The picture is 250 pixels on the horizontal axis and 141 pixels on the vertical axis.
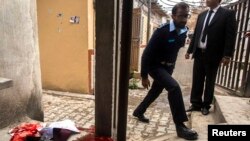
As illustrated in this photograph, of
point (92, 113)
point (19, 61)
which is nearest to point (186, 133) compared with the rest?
point (92, 113)

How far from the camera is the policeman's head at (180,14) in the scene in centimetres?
335

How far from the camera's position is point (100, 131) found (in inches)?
82.0

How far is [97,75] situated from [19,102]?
1.70 meters

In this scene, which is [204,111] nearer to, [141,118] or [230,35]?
[141,118]

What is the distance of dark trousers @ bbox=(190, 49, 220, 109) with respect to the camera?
12.3ft

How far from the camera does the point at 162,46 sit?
3521 mm

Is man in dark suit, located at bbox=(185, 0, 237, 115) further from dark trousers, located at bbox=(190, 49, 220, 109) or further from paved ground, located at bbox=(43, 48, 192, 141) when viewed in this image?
paved ground, located at bbox=(43, 48, 192, 141)

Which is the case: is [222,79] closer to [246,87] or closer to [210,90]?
[246,87]

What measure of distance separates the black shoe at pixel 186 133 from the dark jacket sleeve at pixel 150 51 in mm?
909

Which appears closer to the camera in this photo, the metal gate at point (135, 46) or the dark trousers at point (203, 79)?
the dark trousers at point (203, 79)

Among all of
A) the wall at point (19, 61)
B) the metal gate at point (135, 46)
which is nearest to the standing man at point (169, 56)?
the wall at point (19, 61)

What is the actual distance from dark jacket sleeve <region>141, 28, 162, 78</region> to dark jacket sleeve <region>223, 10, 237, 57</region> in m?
0.98

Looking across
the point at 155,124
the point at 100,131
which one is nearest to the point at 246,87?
the point at 155,124

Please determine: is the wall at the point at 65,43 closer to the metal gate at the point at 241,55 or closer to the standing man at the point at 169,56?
Answer: the standing man at the point at 169,56
